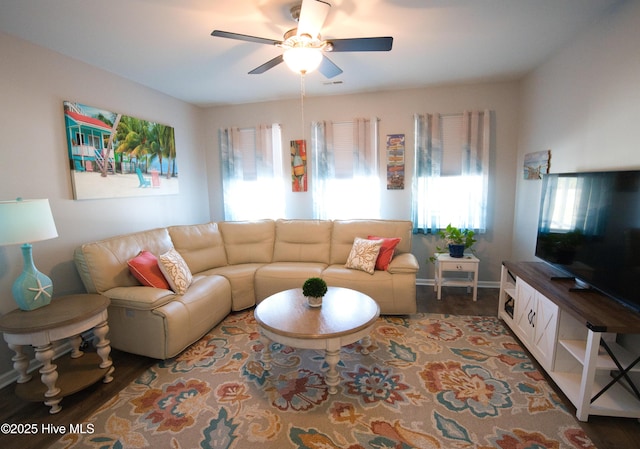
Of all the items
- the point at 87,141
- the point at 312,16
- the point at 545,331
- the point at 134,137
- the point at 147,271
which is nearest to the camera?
the point at 312,16

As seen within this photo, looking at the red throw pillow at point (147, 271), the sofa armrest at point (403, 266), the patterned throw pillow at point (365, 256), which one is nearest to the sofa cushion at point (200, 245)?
the red throw pillow at point (147, 271)

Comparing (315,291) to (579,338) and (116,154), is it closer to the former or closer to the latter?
(579,338)

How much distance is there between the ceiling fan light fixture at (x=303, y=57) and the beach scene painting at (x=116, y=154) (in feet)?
6.94

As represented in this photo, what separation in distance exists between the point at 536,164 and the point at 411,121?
153 centimetres

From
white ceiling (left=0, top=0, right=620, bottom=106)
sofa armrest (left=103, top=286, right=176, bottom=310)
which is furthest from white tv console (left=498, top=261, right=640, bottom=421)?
sofa armrest (left=103, top=286, right=176, bottom=310)

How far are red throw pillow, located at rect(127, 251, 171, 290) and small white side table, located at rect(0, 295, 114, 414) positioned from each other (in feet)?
1.18

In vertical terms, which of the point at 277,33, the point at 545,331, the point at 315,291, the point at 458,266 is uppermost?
the point at 277,33

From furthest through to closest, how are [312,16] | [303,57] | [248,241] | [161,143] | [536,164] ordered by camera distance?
[248,241] → [161,143] → [536,164] → [303,57] → [312,16]

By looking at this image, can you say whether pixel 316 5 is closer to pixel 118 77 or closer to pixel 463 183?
pixel 118 77

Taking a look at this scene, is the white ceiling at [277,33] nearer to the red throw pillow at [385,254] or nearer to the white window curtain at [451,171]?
the white window curtain at [451,171]

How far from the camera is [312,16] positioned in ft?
5.87

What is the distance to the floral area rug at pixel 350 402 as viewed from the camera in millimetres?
1681

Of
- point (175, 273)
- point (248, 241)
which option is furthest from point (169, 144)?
point (175, 273)

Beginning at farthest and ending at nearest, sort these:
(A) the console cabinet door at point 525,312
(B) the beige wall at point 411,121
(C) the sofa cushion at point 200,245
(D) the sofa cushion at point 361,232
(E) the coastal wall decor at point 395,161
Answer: (E) the coastal wall decor at point 395,161, (B) the beige wall at point 411,121, (D) the sofa cushion at point 361,232, (C) the sofa cushion at point 200,245, (A) the console cabinet door at point 525,312
